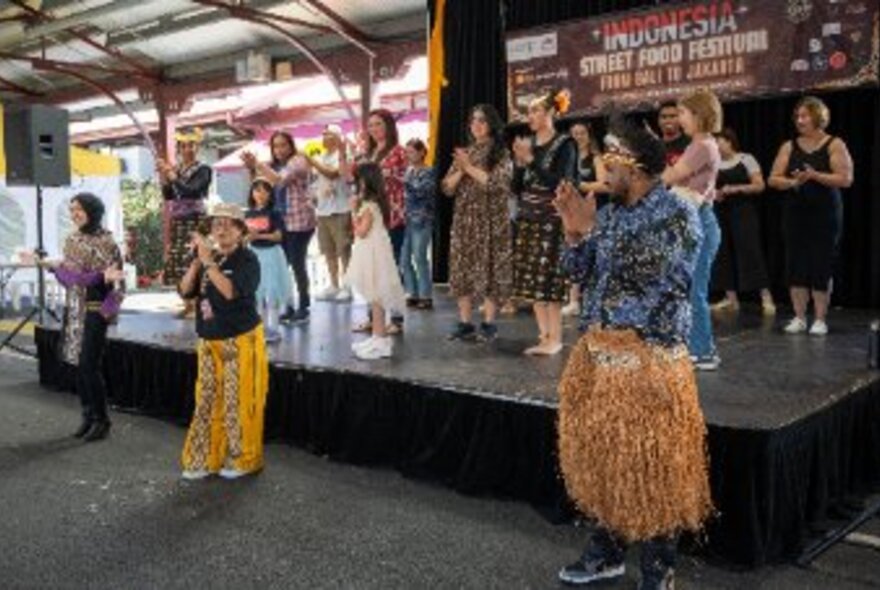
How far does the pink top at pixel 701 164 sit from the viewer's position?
366 centimetres

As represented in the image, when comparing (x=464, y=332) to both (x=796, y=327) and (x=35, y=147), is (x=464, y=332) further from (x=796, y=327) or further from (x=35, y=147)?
(x=35, y=147)

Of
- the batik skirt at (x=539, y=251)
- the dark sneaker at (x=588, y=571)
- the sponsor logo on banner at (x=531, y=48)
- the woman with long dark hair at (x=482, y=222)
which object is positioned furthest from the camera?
the sponsor logo on banner at (x=531, y=48)

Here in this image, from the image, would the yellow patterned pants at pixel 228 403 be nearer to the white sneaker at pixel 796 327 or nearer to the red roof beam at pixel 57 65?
the white sneaker at pixel 796 327

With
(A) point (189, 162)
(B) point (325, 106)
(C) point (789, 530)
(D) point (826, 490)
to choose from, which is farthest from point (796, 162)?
(B) point (325, 106)

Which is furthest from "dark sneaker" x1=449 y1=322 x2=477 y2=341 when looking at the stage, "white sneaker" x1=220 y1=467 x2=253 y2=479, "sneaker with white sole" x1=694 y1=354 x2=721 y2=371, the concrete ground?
"white sneaker" x1=220 y1=467 x2=253 y2=479

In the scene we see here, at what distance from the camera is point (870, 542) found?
9.77 feet

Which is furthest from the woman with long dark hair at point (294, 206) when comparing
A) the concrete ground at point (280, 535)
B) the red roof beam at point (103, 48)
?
the red roof beam at point (103, 48)

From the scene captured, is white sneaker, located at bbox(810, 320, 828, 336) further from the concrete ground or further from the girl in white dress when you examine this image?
the girl in white dress

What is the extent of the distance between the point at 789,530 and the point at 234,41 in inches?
376

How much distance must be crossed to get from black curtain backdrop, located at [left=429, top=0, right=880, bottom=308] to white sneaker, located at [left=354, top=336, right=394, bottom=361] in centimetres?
290

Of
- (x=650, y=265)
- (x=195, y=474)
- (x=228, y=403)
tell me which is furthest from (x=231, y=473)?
(x=650, y=265)

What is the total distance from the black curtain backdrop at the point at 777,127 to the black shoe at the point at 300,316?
2.53 metres

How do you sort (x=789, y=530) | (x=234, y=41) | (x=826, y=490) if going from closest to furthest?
(x=789, y=530)
(x=826, y=490)
(x=234, y=41)

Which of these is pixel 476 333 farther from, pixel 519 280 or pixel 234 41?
pixel 234 41
